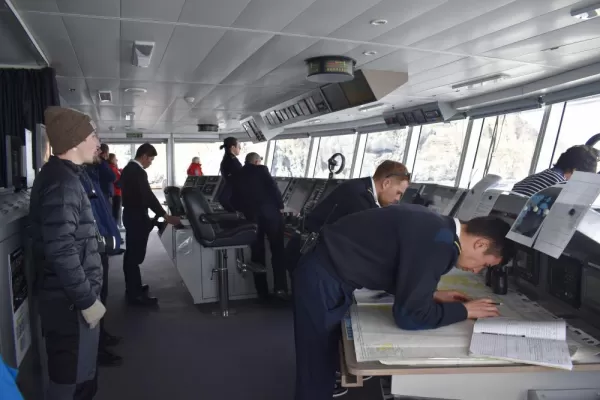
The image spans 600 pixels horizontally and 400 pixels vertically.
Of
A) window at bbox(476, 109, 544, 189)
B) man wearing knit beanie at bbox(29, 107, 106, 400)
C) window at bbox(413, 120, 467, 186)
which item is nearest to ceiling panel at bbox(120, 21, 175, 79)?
man wearing knit beanie at bbox(29, 107, 106, 400)

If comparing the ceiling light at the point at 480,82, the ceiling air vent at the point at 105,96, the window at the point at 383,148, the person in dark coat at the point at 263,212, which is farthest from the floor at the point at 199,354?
the window at the point at 383,148

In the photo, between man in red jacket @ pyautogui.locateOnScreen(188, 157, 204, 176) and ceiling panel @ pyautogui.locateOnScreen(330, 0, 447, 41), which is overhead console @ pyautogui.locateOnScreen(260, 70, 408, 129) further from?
man in red jacket @ pyautogui.locateOnScreen(188, 157, 204, 176)

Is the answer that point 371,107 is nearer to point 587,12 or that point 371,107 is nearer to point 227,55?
point 227,55

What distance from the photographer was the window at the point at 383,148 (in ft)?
31.2

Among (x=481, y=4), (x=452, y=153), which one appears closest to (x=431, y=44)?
(x=481, y=4)

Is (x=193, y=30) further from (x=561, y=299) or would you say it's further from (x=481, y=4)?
(x=561, y=299)

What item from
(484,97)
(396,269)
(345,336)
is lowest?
(345,336)

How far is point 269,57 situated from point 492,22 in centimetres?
195

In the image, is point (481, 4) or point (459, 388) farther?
point (481, 4)

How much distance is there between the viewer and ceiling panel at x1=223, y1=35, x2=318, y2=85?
12.7 ft

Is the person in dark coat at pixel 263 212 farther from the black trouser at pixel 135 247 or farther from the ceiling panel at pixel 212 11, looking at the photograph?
the ceiling panel at pixel 212 11

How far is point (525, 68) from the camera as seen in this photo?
507 cm

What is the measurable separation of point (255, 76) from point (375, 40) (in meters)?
1.88

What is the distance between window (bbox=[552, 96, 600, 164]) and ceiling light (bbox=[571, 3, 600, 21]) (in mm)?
2732
